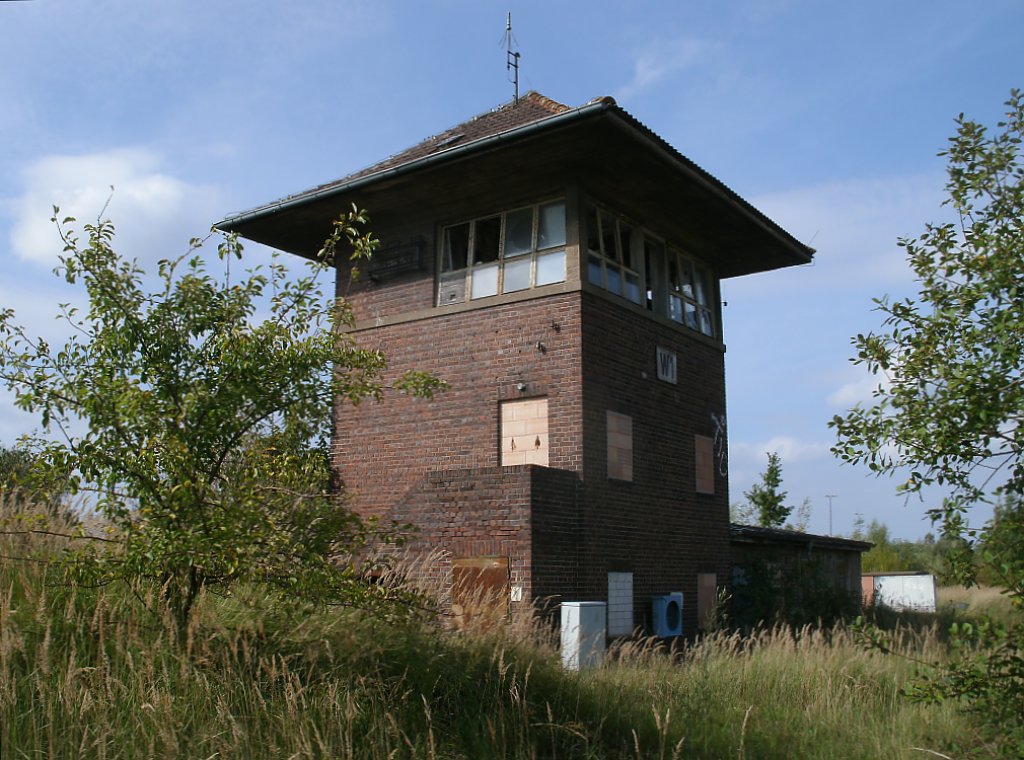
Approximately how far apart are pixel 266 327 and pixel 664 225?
12673 mm

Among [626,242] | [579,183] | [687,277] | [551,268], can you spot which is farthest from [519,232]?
[687,277]

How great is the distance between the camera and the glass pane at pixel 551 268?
1584 centimetres

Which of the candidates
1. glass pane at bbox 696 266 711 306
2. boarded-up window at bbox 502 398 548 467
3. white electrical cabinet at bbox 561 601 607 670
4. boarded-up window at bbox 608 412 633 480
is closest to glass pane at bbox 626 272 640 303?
boarded-up window at bbox 608 412 633 480

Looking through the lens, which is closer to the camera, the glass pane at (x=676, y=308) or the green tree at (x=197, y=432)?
the green tree at (x=197, y=432)

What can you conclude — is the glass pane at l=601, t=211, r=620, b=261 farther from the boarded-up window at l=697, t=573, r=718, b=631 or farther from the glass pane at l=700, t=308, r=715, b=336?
the boarded-up window at l=697, t=573, r=718, b=631

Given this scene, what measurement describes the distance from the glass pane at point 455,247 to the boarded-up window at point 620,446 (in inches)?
155

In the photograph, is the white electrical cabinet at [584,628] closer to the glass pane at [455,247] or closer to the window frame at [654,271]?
the window frame at [654,271]

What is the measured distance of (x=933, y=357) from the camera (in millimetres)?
6676

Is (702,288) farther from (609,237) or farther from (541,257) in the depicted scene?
(541,257)

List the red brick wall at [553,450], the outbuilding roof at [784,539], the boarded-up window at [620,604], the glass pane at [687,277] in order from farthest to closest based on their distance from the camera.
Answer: the outbuilding roof at [784,539]
the glass pane at [687,277]
the boarded-up window at [620,604]
the red brick wall at [553,450]

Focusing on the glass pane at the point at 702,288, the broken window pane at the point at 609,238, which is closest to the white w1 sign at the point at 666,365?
the broken window pane at the point at 609,238

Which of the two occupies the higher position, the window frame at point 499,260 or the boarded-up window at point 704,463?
the window frame at point 499,260

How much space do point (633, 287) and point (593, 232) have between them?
142cm

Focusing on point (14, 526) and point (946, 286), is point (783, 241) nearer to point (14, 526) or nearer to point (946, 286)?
point (946, 286)
